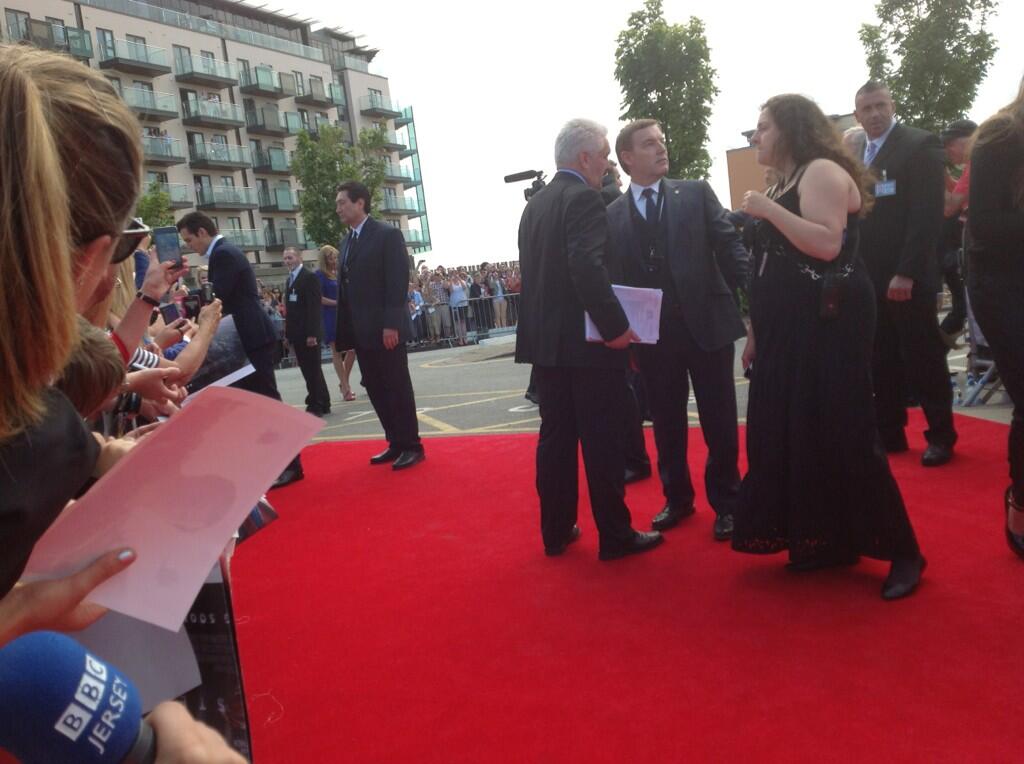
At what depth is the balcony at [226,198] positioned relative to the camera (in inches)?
2030

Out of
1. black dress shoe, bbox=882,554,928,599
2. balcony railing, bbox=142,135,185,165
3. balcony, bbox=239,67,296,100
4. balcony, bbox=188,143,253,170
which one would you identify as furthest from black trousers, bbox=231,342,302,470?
balcony, bbox=239,67,296,100

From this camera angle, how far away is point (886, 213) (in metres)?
5.25

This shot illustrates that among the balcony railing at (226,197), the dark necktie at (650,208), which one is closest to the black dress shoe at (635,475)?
the dark necktie at (650,208)

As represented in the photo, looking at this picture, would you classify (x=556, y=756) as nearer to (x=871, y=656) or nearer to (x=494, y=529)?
(x=871, y=656)

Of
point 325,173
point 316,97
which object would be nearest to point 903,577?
point 325,173

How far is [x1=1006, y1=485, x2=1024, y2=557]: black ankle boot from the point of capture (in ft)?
11.1

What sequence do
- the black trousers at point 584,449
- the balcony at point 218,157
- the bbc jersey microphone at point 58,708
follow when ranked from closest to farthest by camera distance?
the bbc jersey microphone at point 58,708
the black trousers at point 584,449
the balcony at point 218,157

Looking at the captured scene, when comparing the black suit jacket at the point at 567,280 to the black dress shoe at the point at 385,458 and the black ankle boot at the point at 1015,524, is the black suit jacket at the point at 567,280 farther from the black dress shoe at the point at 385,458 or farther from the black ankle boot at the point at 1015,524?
the black dress shoe at the point at 385,458

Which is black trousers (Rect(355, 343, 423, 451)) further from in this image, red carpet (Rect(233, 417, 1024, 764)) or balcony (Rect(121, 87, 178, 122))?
balcony (Rect(121, 87, 178, 122))

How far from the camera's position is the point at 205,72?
5266cm

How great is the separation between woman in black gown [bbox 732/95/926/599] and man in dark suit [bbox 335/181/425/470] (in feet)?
11.8

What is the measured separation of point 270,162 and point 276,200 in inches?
95.7

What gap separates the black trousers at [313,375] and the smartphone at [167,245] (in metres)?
6.11

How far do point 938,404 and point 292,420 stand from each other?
4.68m
